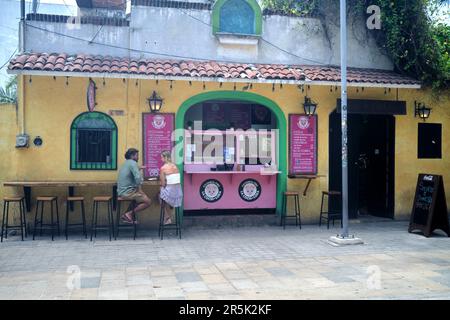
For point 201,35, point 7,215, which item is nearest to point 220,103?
point 201,35

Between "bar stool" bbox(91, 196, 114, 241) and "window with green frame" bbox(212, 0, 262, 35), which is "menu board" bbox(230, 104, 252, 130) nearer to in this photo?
"window with green frame" bbox(212, 0, 262, 35)

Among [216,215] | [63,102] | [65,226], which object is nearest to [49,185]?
[65,226]

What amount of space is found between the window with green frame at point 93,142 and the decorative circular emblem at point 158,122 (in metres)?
0.87

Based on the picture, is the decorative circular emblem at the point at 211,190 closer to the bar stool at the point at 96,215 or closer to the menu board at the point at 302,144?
the menu board at the point at 302,144

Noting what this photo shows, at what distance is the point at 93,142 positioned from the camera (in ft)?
32.0

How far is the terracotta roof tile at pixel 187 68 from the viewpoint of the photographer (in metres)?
8.75

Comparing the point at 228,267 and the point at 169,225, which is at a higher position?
the point at 169,225

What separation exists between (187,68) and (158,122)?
4.58ft

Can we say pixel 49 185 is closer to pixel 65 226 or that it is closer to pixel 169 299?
pixel 65 226

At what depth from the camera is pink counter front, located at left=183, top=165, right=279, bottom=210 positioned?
10438 mm

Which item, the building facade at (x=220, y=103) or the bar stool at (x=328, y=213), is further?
the bar stool at (x=328, y=213)

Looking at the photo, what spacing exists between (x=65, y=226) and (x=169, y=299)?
4.72m

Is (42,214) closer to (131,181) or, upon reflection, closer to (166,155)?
(131,181)

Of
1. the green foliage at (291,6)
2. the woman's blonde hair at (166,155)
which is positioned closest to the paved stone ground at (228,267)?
the woman's blonde hair at (166,155)
